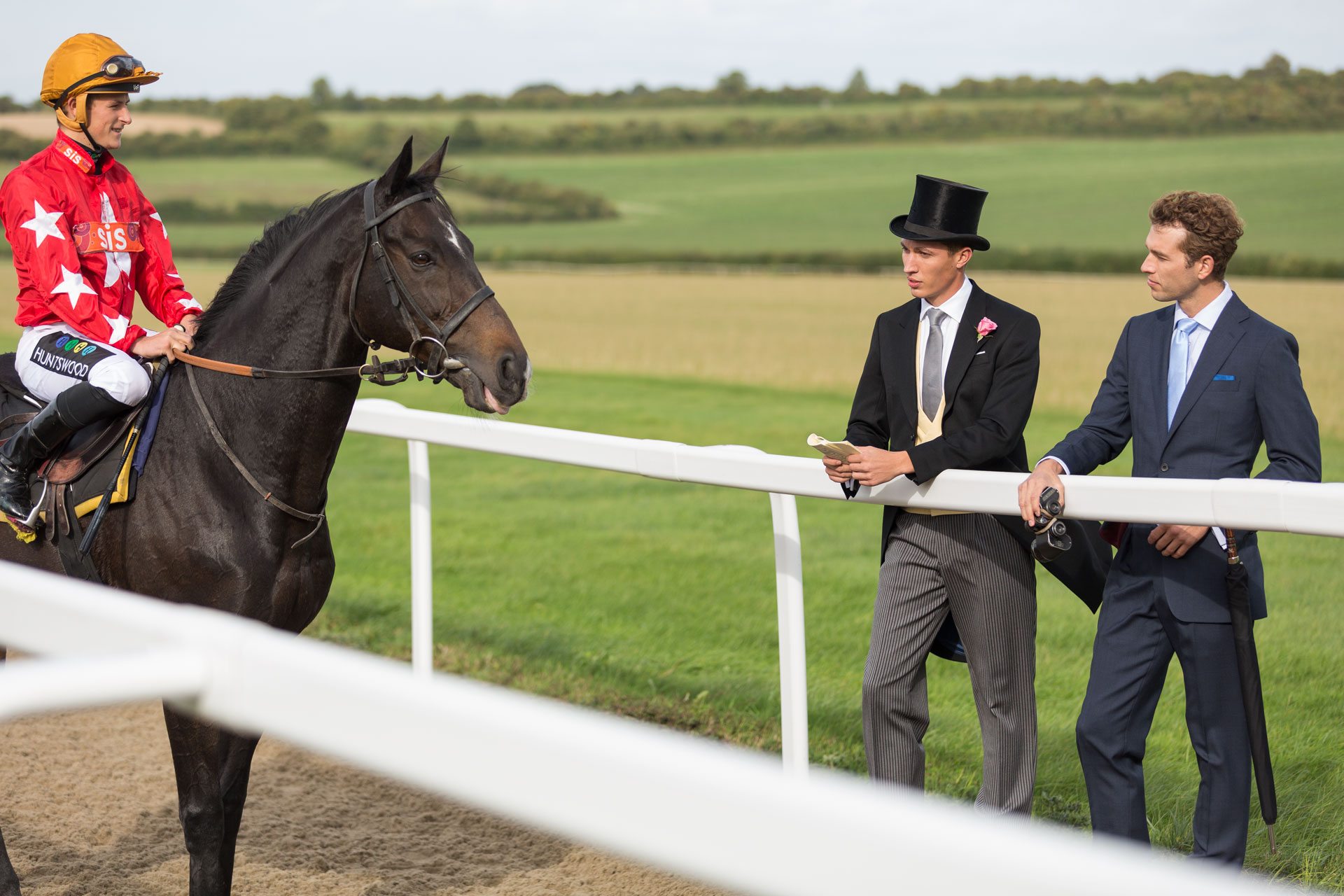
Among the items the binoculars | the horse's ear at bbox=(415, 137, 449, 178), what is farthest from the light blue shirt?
the horse's ear at bbox=(415, 137, 449, 178)

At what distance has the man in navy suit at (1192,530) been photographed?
9.59 feet

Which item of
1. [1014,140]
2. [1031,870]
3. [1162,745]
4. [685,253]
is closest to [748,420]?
[1162,745]

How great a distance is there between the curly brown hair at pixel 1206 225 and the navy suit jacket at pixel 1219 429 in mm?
130

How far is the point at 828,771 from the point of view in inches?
171

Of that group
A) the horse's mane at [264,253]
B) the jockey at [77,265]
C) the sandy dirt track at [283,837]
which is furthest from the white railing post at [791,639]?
the jockey at [77,265]

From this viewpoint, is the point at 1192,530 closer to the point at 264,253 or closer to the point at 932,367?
the point at 932,367

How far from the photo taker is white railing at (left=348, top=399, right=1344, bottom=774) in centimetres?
252

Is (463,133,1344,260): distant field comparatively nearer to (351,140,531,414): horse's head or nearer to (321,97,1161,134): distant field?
(321,97,1161,134): distant field

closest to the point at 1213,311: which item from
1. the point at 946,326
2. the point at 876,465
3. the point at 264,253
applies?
the point at 946,326

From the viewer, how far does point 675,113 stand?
80438 millimetres

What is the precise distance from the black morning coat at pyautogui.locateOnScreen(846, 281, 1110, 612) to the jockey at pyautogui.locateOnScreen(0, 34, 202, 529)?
2066mm

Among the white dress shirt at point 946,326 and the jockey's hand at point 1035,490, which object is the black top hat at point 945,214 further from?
the jockey's hand at point 1035,490

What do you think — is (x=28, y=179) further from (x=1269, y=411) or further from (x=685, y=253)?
(x=685, y=253)

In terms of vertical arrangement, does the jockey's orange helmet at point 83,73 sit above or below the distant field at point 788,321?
above
